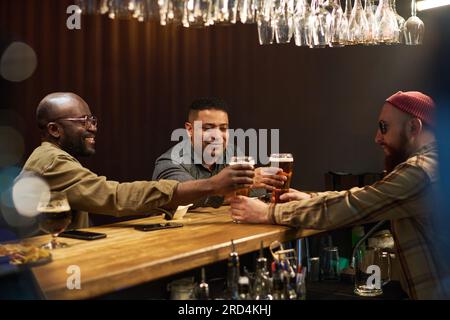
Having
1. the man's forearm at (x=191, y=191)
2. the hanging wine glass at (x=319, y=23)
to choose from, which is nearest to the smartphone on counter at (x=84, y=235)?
the man's forearm at (x=191, y=191)

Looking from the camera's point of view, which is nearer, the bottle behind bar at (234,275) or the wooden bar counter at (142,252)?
the wooden bar counter at (142,252)

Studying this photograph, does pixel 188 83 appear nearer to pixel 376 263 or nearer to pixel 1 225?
pixel 1 225

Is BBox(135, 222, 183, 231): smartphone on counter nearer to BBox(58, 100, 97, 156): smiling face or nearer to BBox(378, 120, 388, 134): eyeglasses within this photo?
BBox(58, 100, 97, 156): smiling face

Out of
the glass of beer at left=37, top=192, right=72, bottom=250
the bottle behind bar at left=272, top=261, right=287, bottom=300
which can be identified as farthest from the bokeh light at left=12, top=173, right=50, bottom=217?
the bottle behind bar at left=272, top=261, right=287, bottom=300

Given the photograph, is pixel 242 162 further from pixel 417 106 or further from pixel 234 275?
pixel 417 106

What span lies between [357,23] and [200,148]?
1.28 meters

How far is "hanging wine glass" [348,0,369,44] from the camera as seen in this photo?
274 centimetres

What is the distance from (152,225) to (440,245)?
1103 millimetres

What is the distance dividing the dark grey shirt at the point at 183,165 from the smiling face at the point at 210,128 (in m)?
0.11

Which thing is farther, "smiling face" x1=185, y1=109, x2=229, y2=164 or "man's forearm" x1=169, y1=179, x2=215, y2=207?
"smiling face" x1=185, y1=109, x2=229, y2=164

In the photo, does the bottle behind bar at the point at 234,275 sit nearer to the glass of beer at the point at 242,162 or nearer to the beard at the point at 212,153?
the glass of beer at the point at 242,162

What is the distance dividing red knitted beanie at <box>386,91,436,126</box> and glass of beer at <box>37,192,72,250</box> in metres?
1.42

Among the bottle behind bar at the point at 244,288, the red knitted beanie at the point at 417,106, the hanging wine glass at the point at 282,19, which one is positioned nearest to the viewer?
the bottle behind bar at the point at 244,288

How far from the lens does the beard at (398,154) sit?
2.37 m
